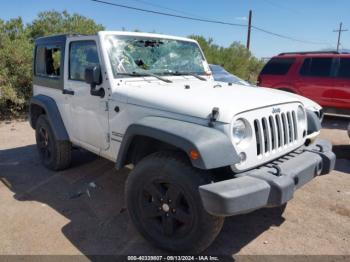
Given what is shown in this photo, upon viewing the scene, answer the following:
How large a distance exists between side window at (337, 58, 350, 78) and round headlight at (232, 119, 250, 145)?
23.9 ft

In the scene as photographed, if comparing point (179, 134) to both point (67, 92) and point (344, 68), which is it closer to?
point (67, 92)

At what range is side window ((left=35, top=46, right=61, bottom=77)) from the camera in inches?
191

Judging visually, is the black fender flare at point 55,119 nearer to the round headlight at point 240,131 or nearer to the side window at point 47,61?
the side window at point 47,61

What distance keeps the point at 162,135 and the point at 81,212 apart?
168 centimetres

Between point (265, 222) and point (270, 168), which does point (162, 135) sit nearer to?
point (270, 168)

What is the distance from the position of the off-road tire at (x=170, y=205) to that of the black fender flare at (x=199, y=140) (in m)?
0.21

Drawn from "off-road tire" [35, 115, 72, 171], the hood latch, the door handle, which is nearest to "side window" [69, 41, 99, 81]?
the door handle

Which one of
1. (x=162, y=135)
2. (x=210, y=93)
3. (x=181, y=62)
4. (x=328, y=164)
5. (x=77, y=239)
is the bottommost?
(x=77, y=239)

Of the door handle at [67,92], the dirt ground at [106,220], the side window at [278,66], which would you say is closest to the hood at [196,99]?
the door handle at [67,92]

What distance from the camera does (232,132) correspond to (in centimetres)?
272

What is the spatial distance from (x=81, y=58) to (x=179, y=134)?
2.13 meters

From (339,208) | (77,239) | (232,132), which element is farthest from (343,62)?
(77,239)

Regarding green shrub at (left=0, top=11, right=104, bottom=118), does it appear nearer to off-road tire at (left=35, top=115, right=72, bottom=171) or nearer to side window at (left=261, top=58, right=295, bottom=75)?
off-road tire at (left=35, top=115, right=72, bottom=171)

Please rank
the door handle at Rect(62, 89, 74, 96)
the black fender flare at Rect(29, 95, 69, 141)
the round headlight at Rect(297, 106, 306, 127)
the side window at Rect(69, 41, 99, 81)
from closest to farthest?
the round headlight at Rect(297, 106, 306, 127) → the side window at Rect(69, 41, 99, 81) → the door handle at Rect(62, 89, 74, 96) → the black fender flare at Rect(29, 95, 69, 141)
